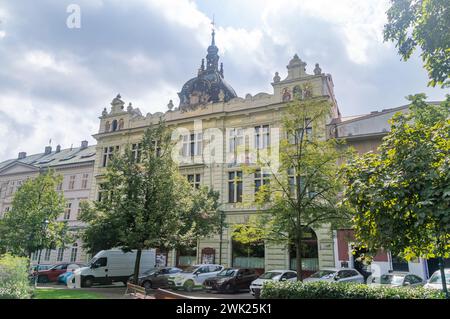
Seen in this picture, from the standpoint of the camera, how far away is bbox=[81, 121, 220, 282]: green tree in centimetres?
1756

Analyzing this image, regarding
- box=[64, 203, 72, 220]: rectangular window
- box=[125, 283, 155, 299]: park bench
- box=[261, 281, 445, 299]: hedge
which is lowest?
box=[125, 283, 155, 299]: park bench

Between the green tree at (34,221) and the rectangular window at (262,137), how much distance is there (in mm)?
17192

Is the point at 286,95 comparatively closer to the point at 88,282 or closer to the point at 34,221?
the point at 88,282

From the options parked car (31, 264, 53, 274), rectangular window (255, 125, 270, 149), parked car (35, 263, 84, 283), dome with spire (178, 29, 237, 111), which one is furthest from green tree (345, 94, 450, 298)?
parked car (35, 263, 84, 283)

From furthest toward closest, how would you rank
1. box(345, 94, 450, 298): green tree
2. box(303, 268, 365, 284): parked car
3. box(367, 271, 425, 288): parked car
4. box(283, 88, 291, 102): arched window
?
1. box(283, 88, 291, 102): arched window
2. box(303, 268, 365, 284): parked car
3. box(367, 271, 425, 288): parked car
4. box(345, 94, 450, 298): green tree

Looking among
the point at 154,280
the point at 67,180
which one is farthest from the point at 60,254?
the point at 154,280

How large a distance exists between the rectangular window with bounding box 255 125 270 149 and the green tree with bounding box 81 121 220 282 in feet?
35.2

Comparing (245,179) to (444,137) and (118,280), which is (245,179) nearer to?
(118,280)

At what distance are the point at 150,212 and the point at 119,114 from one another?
887 inches

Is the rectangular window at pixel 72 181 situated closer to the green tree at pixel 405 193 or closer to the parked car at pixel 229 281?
the parked car at pixel 229 281

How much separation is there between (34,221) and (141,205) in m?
12.7

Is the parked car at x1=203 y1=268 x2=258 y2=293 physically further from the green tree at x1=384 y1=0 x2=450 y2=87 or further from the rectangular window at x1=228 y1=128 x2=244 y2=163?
the green tree at x1=384 y1=0 x2=450 y2=87

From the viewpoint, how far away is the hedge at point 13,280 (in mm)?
10062

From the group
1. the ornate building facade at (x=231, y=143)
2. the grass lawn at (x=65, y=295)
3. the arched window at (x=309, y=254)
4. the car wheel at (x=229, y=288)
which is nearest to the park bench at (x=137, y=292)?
the grass lawn at (x=65, y=295)
